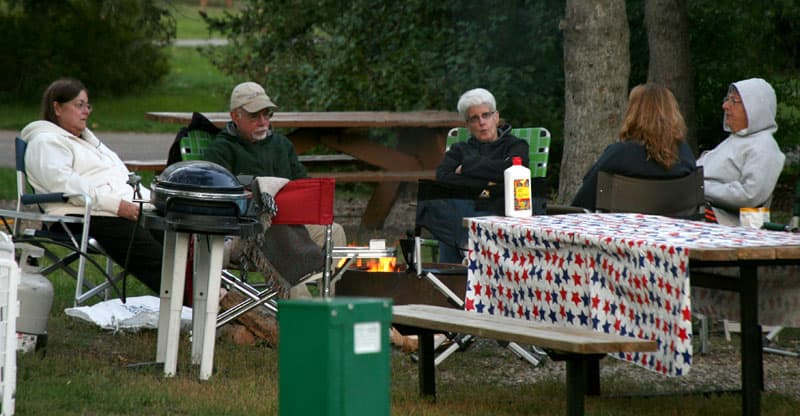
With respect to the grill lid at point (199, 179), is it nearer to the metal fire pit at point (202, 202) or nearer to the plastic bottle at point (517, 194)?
the metal fire pit at point (202, 202)

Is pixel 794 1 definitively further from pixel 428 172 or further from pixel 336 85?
pixel 336 85

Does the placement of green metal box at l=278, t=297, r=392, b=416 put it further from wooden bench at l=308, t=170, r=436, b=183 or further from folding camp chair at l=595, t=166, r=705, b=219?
wooden bench at l=308, t=170, r=436, b=183

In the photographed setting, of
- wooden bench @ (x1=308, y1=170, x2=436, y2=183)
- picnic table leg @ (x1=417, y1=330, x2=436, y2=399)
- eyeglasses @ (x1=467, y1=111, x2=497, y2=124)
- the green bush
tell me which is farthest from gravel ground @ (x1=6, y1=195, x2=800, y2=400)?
the green bush

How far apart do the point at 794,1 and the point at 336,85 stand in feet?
16.5

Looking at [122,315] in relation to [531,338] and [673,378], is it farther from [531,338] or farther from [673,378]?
[531,338]

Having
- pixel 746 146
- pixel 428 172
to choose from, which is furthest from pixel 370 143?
pixel 746 146

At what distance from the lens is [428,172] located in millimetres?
11750

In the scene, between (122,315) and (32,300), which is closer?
(32,300)

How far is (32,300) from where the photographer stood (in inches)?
246

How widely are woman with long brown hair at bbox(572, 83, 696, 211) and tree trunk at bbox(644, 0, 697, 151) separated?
5516 mm

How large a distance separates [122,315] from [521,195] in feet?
7.92

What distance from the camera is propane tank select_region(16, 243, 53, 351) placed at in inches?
245

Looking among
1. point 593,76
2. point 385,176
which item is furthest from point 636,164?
point 385,176

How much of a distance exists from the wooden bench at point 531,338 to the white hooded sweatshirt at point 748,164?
1854mm
